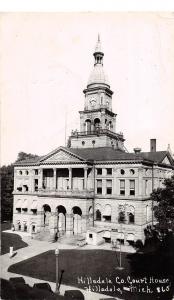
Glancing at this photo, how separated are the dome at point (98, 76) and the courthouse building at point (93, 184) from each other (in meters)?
0.19

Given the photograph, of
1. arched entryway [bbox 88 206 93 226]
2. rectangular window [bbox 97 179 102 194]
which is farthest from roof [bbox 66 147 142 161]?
arched entryway [bbox 88 206 93 226]

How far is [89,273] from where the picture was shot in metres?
33.1

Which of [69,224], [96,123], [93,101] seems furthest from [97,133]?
[69,224]

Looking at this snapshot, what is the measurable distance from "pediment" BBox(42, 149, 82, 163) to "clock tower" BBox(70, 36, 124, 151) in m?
9.86

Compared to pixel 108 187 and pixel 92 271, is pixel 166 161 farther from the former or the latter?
pixel 92 271

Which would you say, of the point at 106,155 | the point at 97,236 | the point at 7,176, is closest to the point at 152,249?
the point at 97,236

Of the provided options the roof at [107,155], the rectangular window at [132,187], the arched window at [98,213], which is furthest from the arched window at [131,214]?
the roof at [107,155]

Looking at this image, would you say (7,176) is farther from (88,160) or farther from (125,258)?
(125,258)

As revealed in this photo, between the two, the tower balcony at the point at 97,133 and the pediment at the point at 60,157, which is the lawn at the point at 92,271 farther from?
the tower balcony at the point at 97,133

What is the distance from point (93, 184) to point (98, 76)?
22.3 meters

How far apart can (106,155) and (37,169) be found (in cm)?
1400

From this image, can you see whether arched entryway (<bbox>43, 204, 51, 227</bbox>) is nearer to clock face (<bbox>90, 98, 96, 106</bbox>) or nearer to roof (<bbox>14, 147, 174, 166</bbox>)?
roof (<bbox>14, 147, 174, 166</bbox>)

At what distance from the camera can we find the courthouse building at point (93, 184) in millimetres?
45219

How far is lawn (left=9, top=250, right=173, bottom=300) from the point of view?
28609mm
